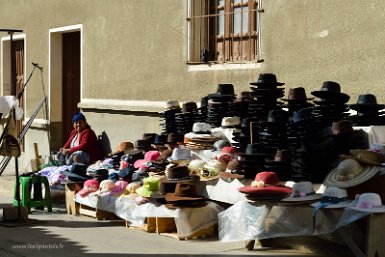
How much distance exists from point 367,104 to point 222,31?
10.5 ft

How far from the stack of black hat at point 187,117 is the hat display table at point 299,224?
2438 millimetres

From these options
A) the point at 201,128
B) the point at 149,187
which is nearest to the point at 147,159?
the point at 201,128

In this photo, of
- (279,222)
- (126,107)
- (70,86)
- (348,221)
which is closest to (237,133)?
(279,222)

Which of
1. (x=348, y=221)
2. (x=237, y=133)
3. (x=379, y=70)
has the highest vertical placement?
(x=379, y=70)

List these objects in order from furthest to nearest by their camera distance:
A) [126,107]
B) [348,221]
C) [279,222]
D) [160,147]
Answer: [126,107] < [160,147] < [279,222] < [348,221]

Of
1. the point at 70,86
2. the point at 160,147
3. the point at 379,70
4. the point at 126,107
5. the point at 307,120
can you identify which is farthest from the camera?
the point at 70,86

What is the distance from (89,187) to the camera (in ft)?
31.6

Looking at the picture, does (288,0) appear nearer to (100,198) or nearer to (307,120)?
(307,120)

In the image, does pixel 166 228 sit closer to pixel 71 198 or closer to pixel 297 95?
pixel 297 95

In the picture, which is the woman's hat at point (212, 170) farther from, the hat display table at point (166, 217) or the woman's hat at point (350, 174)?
the woman's hat at point (350, 174)

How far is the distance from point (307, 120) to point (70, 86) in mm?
7771

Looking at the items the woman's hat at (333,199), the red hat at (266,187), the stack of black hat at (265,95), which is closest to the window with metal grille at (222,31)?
the stack of black hat at (265,95)

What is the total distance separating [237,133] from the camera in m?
8.51

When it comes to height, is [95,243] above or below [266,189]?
below
